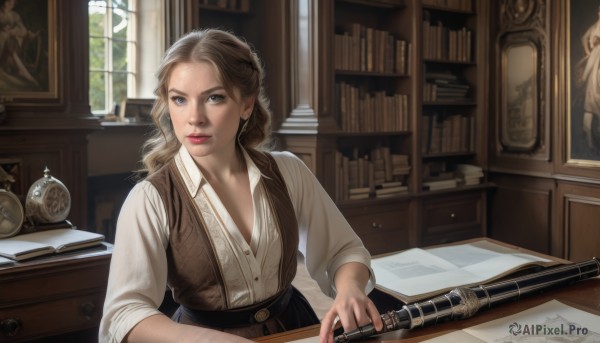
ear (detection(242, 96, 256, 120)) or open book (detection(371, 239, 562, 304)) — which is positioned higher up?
ear (detection(242, 96, 256, 120))

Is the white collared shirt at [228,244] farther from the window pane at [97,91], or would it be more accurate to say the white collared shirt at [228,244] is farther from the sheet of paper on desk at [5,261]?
the window pane at [97,91]

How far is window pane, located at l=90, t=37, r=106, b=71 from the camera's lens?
11.8 feet

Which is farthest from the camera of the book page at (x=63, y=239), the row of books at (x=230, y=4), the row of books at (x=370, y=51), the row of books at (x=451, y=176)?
the row of books at (x=451, y=176)

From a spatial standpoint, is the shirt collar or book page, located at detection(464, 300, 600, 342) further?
the shirt collar

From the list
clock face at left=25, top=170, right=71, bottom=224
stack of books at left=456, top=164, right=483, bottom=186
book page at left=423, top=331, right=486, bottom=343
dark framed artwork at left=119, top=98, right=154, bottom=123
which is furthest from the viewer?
stack of books at left=456, top=164, right=483, bottom=186

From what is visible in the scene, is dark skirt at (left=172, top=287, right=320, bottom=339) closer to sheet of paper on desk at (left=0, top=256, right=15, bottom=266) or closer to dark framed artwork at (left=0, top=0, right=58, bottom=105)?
sheet of paper on desk at (left=0, top=256, right=15, bottom=266)

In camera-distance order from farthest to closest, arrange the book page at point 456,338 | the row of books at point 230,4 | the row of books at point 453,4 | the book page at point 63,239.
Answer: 1. the row of books at point 453,4
2. the row of books at point 230,4
3. the book page at point 63,239
4. the book page at point 456,338

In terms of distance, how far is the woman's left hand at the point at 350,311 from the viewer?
3.59 feet

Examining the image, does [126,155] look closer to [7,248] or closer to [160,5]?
[160,5]

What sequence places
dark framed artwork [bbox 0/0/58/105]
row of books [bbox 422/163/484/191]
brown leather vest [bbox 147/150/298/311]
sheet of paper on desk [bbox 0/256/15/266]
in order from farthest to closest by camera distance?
1. row of books [bbox 422/163/484/191]
2. dark framed artwork [bbox 0/0/58/105]
3. sheet of paper on desk [bbox 0/256/15/266]
4. brown leather vest [bbox 147/150/298/311]

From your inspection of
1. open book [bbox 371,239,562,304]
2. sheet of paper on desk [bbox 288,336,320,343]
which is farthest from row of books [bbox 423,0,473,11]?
sheet of paper on desk [bbox 288,336,320,343]

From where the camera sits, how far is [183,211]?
1271mm

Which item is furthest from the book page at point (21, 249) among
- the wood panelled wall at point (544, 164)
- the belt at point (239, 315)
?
the wood panelled wall at point (544, 164)

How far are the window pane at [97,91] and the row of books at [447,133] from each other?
7.54 ft
